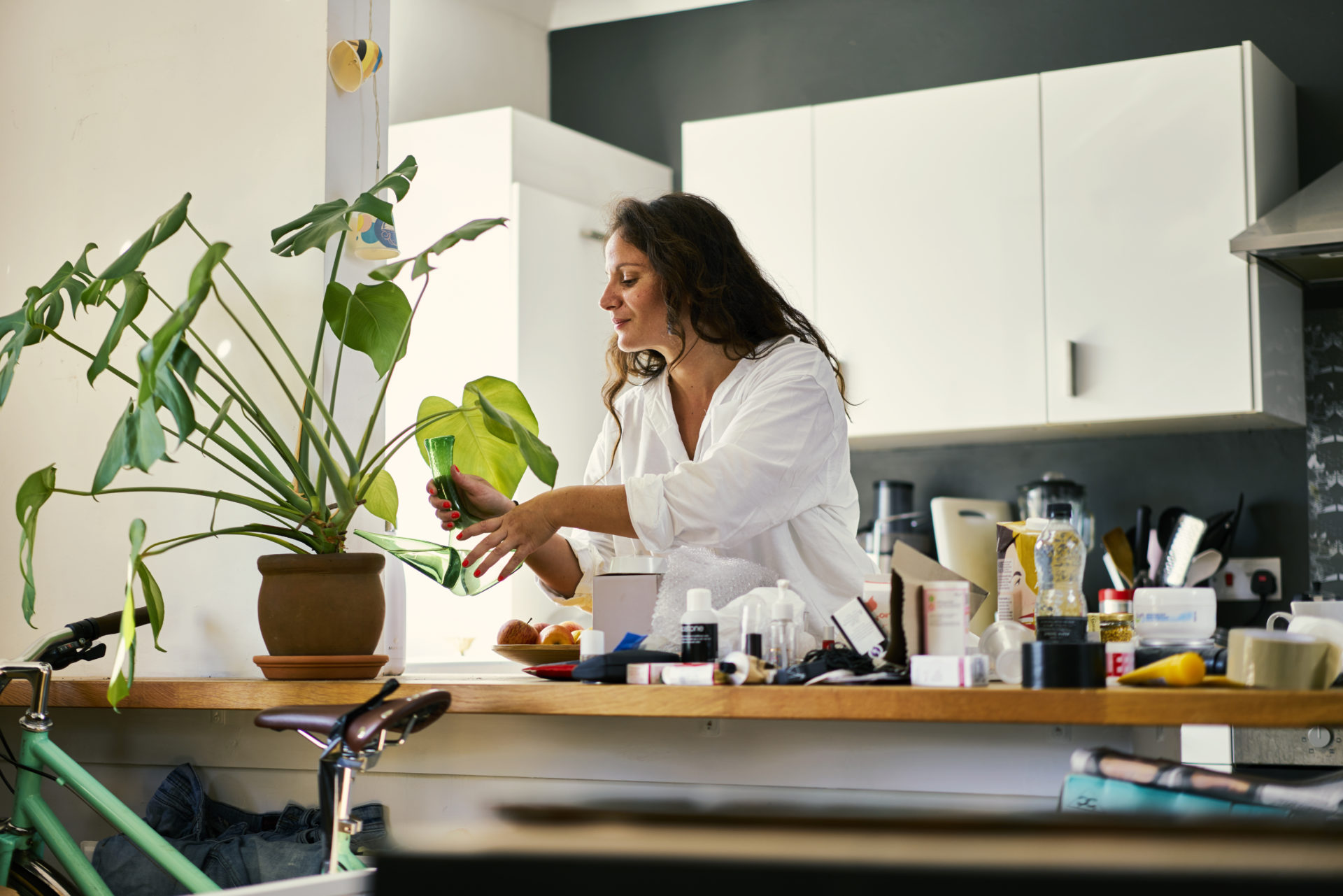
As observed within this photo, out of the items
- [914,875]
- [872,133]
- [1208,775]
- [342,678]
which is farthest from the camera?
[872,133]

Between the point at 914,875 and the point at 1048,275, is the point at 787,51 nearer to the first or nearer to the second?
the point at 1048,275

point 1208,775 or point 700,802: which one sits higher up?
point 700,802

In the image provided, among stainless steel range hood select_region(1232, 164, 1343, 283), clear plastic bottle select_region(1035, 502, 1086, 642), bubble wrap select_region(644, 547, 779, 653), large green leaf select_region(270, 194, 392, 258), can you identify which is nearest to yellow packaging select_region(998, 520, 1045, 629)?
clear plastic bottle select_region(1035, 502, 1086, 642)

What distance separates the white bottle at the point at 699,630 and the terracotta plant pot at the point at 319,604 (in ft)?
1.59

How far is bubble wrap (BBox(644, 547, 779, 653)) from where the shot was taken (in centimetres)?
161

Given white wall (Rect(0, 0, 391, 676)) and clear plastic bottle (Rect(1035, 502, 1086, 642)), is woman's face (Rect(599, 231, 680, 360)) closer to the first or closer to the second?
white wall (Rect(0, 0, 391, 676))

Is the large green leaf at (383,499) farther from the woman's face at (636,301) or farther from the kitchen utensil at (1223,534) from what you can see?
the kitchen utensil at (1223,534)

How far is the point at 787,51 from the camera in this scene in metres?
4.02

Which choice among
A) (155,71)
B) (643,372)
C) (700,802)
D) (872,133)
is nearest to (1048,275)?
(872,133)

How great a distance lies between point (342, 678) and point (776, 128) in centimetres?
239

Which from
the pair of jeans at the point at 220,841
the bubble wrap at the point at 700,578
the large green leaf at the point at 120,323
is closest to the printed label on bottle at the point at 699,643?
the bubble wrap at the point at 700,578

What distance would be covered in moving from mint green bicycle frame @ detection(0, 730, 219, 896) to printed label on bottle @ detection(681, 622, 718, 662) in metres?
0.70

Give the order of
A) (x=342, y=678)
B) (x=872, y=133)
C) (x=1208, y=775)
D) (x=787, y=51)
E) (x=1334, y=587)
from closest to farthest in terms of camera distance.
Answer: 1. (x=1208, y=775)
2. (x=342, y=678)
3. (x=1334, y=587)
4. (x=872, y=133)
5. (x=787, y=51)

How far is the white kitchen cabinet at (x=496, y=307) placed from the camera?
3.31 m
